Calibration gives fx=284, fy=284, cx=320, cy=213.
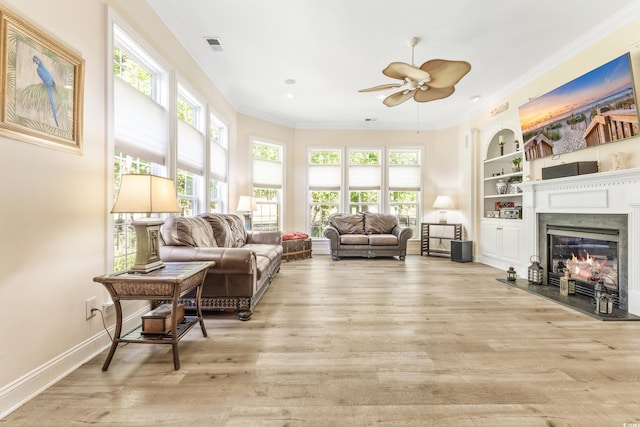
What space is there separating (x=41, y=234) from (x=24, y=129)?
61 cm

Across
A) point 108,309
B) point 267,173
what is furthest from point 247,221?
point 108,309

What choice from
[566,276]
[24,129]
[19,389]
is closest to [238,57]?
[24,129]

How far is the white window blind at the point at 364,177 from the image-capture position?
7090 millimetres

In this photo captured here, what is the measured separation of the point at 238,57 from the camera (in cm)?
404

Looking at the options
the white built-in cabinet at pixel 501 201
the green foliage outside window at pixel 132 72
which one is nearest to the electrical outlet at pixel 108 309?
the green foliage outside window at pixel 132 72

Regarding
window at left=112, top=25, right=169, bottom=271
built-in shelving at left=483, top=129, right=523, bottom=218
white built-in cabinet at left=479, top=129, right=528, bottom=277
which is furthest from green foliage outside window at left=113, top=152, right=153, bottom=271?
built-in shelving at left=483, top=129, right=523, bottom=218

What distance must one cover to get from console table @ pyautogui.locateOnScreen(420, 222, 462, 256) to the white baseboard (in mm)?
6086

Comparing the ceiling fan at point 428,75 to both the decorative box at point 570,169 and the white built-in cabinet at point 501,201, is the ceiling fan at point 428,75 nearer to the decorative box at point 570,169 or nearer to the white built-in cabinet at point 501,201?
the decorative box at point 570,169

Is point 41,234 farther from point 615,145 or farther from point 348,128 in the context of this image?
point 348,128

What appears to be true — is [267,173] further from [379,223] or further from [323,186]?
[379,223]

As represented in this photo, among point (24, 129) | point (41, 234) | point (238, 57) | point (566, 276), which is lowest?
point (566, 276)

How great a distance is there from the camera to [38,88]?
5.52 ft

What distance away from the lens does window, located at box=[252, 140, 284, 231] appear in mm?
6316

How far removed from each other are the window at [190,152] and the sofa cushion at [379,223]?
3.80 m
